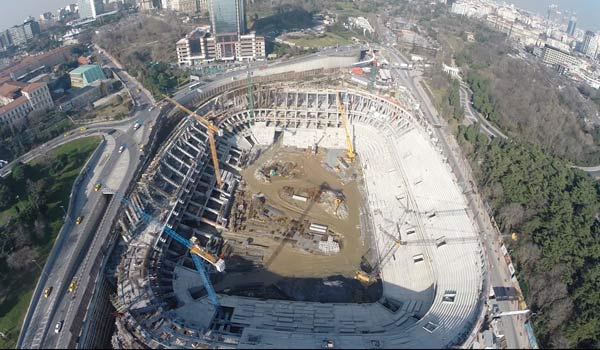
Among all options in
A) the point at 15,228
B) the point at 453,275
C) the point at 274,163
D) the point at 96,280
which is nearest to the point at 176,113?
the point at 274,163

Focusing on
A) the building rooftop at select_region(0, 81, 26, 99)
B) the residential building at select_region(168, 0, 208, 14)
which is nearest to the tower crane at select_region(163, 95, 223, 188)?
the building rooftop at select_region(0, 81, 26, 99)

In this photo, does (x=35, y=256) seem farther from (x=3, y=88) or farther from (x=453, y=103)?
(x=453, y=103)

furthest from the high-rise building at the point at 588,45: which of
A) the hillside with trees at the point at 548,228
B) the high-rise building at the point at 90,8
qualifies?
the high-rise building at the point at 90,8

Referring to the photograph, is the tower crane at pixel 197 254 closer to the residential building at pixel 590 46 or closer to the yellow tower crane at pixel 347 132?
the yellow tower crane at pixel 347 132

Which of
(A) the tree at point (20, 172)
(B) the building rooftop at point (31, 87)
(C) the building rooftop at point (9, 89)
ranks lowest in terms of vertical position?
(A) the tree at point (20, 172)

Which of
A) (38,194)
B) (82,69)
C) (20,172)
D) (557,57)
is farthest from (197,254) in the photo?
(557,57)

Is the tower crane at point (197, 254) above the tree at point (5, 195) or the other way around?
the other way around

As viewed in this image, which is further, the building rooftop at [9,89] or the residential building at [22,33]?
the residential building at [22,33]

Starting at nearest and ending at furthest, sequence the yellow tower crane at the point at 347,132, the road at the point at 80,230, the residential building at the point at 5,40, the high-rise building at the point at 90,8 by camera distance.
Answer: the road at the point at 80,230
the yellow tower crane at the point at 347,132
the residential building at the point at 5,40
the high-rise building at the point at 90,8
